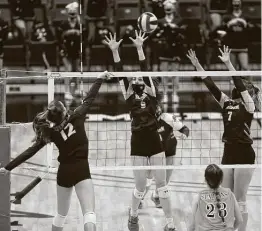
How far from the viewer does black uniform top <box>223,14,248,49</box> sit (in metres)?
17.4

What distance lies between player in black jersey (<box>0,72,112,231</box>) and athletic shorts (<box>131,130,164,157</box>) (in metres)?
1.24

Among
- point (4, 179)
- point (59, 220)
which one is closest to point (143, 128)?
point (59, 220)

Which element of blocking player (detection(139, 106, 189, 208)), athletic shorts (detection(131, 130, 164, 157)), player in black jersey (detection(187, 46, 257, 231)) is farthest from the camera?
blocking player (detection(139, 106, 189, 208))

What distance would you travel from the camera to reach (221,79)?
18.2m

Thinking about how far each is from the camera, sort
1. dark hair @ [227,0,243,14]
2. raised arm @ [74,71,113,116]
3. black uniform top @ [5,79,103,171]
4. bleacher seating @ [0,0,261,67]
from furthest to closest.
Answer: dark hair @ [227,0,243,14] → bleacher seating @ [0,0,261,67] → raised arm @ [74,71,113,116] → black uniform top @ [5,79,103,171]

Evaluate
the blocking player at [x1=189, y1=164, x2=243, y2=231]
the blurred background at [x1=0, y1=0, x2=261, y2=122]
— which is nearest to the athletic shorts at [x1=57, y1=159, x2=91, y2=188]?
the blocking player at [x1=189, y1=164, x2=243, y2=231]

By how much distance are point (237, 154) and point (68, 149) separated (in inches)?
84.6

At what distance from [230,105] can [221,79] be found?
9.23 metres

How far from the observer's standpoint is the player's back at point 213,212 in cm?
714

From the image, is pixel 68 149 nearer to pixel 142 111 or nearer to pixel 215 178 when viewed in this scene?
pixel 142 111

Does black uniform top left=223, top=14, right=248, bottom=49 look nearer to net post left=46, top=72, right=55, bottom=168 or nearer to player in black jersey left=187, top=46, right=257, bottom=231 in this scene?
player in black jersey left=187, top=46, right=257, bottom=231

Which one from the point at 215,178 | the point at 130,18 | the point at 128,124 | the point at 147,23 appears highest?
the point at 130,18

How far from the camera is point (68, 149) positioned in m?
8.19

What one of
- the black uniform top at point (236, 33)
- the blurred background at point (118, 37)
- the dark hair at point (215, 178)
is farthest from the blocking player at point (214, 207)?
the black uniform top at point (236, 33)
